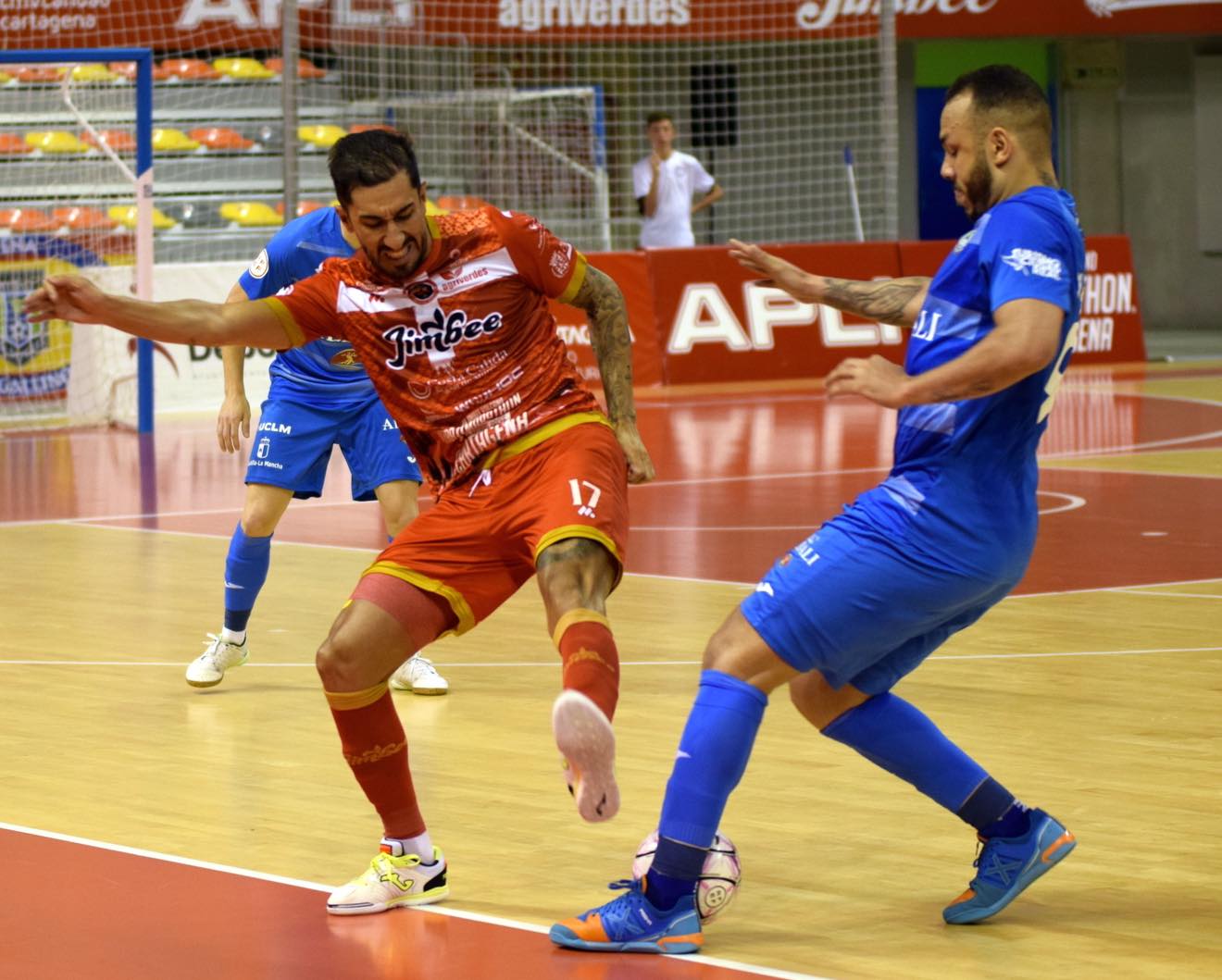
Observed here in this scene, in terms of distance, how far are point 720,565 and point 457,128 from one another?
46.4 ft

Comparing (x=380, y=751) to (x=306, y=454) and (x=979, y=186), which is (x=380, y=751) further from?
(x=306, y=454)

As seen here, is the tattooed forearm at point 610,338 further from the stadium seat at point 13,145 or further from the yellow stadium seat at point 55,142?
the stadium seat at point 13,145

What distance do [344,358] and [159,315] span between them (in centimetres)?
298

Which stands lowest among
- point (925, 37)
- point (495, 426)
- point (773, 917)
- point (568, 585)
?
point (773, 917)

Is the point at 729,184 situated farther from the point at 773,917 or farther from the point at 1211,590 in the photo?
the point at 773,917

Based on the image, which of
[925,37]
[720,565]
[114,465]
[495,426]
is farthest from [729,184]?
[495,426]

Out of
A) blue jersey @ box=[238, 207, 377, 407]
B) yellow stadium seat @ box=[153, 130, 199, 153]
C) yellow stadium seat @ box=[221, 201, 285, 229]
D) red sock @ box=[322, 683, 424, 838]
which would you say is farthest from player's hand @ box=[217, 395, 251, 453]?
yellow stadium seat @ box=[153, 130, 199, 153]

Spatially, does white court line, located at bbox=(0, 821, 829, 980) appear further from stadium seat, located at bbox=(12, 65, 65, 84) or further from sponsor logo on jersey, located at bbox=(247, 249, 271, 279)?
stadium seat, located at bbox=(12, 65, 65, 84)

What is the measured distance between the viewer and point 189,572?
407 inches

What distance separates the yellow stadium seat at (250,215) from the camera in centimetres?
2175

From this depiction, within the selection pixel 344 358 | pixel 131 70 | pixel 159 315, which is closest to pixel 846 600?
pixel 159 315

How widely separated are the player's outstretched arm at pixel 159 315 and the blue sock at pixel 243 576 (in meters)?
2.67

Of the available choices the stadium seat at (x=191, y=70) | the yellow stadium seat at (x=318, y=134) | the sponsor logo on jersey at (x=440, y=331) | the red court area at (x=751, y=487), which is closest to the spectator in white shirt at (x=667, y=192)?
the red court area at (x=751, y=487)

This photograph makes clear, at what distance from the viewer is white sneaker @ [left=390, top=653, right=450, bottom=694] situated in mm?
7539
